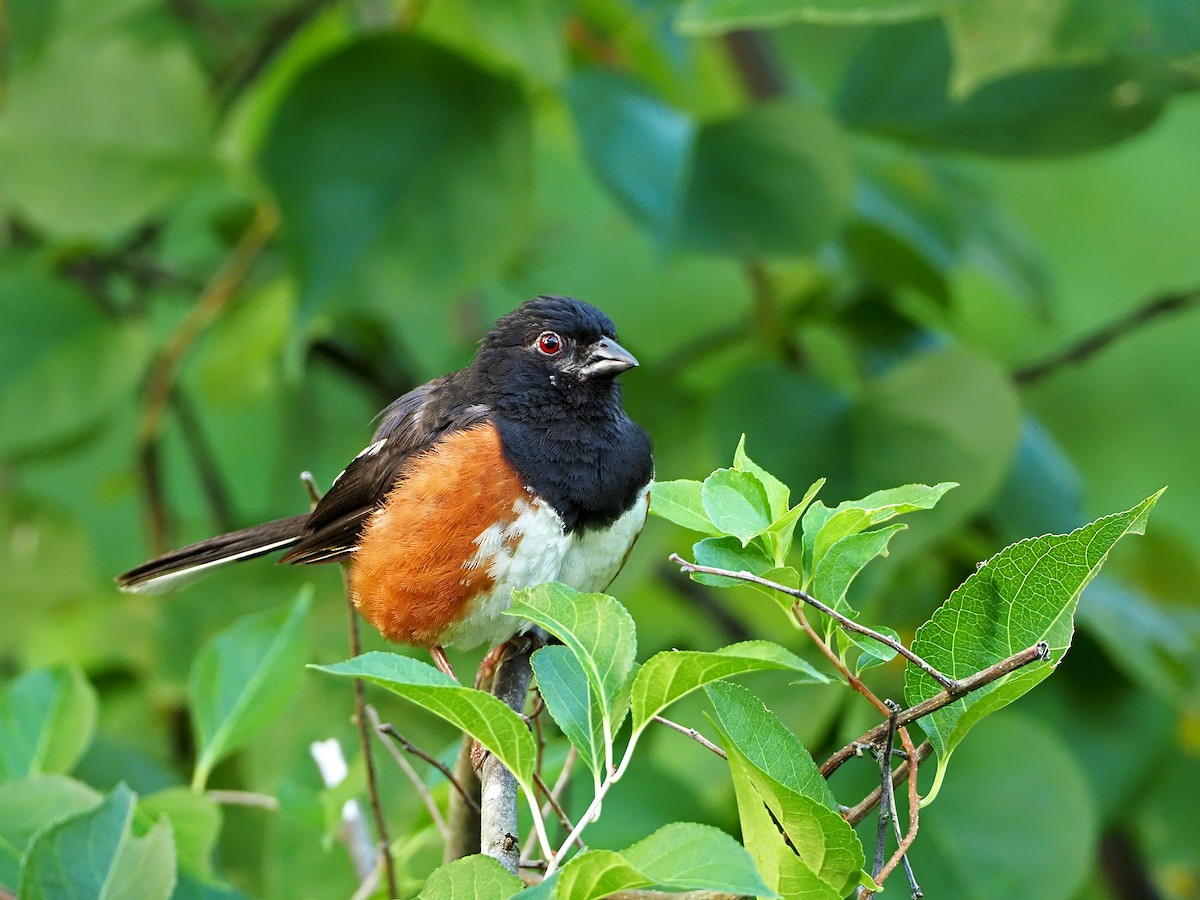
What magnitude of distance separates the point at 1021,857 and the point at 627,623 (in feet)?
5.02

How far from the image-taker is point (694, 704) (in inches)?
109

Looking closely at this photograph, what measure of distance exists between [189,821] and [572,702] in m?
0.66

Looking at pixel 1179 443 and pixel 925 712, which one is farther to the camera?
pixel 1179 443

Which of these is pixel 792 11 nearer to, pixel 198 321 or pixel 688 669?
pixel 688 669

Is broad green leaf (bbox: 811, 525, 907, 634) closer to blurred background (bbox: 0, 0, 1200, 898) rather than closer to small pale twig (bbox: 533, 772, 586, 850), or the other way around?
small pale twig (bbox: 533, 772, 586, 850)

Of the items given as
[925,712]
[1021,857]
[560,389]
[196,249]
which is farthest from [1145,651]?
[196,249]

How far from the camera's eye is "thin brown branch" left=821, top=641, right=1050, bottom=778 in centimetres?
91

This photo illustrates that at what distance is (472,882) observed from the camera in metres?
1.01

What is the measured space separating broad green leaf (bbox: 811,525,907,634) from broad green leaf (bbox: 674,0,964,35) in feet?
3.93

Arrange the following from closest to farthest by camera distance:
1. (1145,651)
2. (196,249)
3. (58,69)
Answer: (1145,651), (58,69), (196,249)

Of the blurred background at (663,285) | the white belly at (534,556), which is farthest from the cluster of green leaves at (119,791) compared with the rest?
the white belly at (534,556)

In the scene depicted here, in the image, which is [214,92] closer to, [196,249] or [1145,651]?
[196,249]

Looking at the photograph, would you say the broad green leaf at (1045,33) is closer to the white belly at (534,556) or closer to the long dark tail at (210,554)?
the white belly at (534,556)

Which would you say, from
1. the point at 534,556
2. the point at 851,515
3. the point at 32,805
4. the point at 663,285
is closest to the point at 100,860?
the point at 32,805
